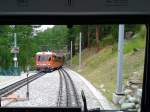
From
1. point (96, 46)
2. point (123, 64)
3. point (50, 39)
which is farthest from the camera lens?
point (123, 64)

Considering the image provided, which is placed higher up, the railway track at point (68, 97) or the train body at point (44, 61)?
the train body at point (44, 61)

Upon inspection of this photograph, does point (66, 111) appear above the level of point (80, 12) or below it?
below

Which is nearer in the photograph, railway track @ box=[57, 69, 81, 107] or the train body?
the train body

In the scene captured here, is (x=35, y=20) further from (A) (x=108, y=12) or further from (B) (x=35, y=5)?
(A) (x=108, y=12)

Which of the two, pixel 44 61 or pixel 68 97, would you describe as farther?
pixel 44 61

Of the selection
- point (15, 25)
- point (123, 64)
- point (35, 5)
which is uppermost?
point (35, 5)

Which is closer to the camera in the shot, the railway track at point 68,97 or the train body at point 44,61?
the train body at point 44,61

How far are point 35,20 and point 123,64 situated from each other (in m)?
10.2

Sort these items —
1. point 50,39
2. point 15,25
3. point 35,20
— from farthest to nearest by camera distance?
point 50,39 → point 15,25 → point 35,20

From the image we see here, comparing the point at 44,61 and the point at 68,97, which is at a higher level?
the point at 44,61

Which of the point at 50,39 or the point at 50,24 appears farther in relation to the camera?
the point at 50,39

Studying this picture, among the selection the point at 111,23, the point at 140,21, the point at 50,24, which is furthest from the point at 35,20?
the point at 140,21

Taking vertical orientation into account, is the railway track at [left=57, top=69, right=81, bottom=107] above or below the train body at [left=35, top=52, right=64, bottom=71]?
below

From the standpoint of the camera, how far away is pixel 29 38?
519 centimetres
